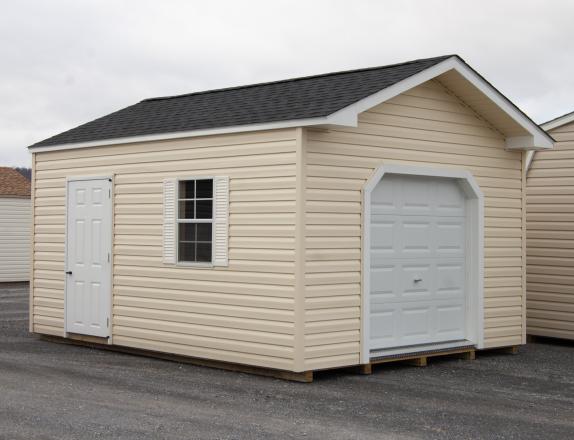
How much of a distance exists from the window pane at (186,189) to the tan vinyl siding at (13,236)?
15920 millimetres

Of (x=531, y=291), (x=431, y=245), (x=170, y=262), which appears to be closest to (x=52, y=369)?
(x=170, y=262)

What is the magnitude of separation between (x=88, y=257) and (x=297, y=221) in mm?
4208

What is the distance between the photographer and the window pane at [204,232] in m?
11.5

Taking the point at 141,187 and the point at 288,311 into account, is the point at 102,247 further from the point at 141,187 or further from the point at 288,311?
the point at 288,311

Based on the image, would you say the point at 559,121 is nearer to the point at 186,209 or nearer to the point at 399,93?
the point at 399,93

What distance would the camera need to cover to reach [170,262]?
39.1 feet

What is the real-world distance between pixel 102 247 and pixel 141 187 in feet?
3.94

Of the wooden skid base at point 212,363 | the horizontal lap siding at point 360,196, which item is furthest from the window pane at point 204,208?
the wooden skid base at point 212,363

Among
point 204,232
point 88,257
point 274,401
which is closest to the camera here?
point 274,401

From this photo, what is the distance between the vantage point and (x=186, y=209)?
11789 mm

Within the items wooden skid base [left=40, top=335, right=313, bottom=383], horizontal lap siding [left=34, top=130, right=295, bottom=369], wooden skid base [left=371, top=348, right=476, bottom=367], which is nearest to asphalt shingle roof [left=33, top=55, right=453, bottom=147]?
horizontal lap siding [left=34, top=130, right=295, bottom=369]

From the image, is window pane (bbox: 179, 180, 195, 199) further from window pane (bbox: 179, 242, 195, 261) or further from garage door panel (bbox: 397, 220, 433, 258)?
garage door panel (bbox: 397, 220, 433, 258)

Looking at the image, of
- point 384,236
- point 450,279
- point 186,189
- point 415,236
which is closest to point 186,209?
point 186,189

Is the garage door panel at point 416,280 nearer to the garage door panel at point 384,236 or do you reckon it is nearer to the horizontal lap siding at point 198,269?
the garage door panel at point 384,236
